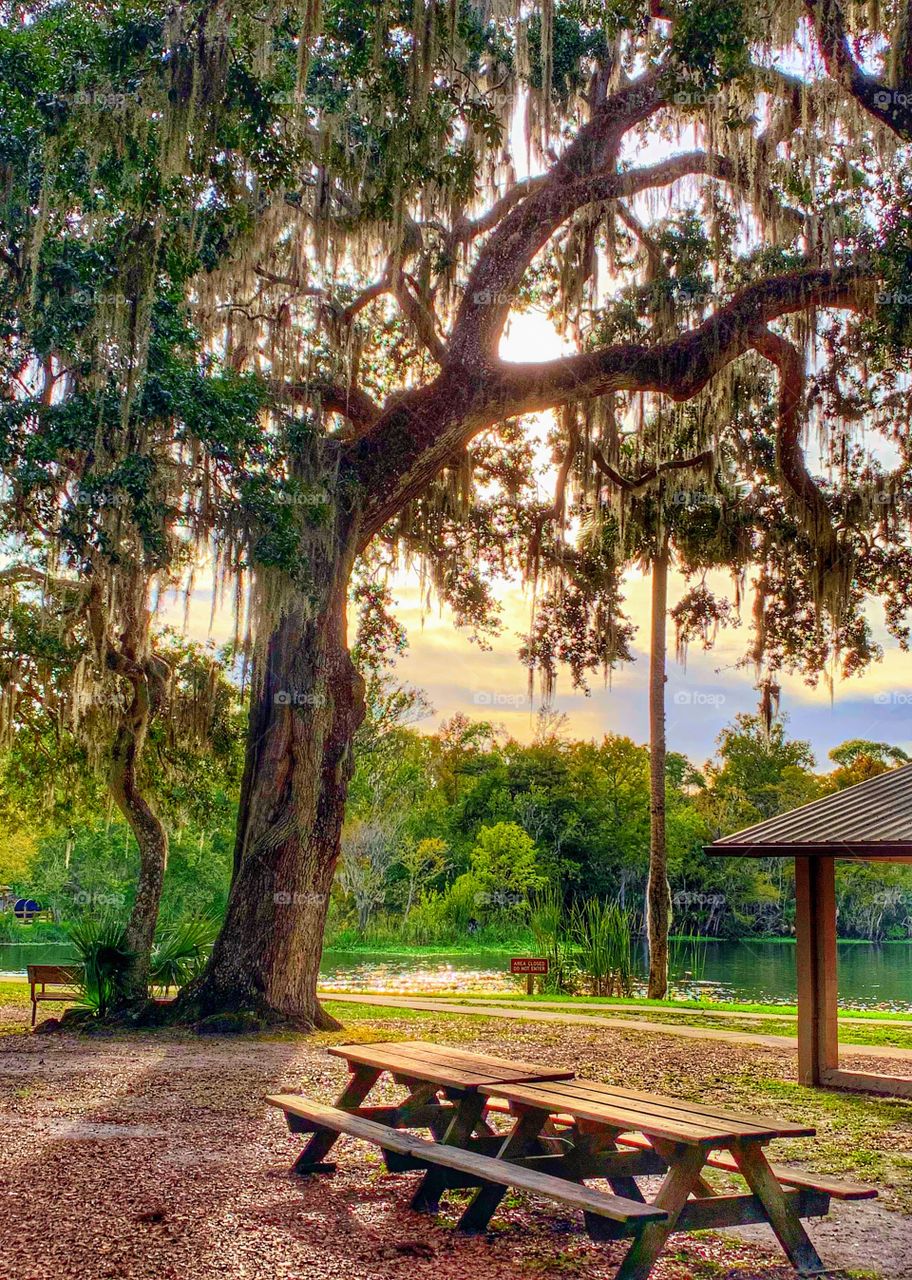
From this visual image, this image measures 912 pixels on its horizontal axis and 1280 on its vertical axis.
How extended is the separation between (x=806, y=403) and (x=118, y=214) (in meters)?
8.01

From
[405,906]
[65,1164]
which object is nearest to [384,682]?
[405,906]

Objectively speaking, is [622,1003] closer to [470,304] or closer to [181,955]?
[181,955]

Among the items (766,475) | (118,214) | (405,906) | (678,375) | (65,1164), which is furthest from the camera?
(405,906)

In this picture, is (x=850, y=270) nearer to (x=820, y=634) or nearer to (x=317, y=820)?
(x=820, y=634)

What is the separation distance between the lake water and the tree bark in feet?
29.3

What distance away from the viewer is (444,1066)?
17.0ft

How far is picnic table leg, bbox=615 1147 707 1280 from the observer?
3773 millimetres

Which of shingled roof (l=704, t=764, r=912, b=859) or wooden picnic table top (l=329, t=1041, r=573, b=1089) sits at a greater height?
shingled roof (l=704, t=764, r=912, b=859)

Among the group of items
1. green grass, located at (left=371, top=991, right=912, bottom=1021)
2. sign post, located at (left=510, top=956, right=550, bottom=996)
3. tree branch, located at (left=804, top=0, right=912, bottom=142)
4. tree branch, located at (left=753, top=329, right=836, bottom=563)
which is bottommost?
green grass, located at (left=371, top=991, right=912, bottom=1021)

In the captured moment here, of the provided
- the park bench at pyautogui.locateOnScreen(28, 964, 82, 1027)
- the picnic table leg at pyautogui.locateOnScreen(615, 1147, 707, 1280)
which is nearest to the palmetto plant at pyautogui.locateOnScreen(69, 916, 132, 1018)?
the park bench at pyautogui.locateOnScreen(28, 964, 82, 1027)

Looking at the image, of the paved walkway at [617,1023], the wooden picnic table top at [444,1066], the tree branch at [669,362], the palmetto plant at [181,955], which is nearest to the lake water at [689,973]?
the paved walkway at [617,1023]

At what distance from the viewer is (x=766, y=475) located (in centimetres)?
1460

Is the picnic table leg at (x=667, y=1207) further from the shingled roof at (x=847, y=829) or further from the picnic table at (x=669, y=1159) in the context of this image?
the shingled roof at (x=847, y=829)

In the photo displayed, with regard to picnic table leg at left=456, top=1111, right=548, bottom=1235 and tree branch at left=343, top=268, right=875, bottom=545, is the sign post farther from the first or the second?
picnic table leg at left=456, top=1111, right=548, bottom=1235
